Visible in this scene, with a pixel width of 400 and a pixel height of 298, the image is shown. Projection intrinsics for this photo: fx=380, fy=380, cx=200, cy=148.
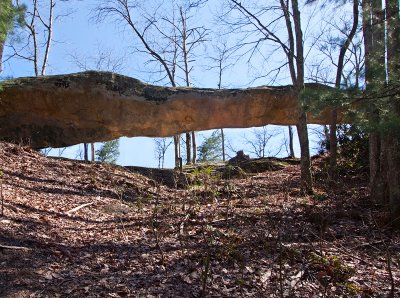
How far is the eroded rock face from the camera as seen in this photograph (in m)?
10.9

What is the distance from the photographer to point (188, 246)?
4781mm

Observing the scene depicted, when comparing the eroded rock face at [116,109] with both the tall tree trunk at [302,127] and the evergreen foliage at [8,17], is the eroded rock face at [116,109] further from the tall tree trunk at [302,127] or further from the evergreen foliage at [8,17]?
the evergreen foliage at [8,17]

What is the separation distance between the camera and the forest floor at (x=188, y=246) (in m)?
3.61

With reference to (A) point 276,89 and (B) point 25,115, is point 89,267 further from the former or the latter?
(A) point 276,89

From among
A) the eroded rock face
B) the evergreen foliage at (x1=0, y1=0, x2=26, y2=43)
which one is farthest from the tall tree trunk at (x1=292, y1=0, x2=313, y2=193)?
the evergreen foliage at (x1=0, y1=0, x2=26, y2=43)

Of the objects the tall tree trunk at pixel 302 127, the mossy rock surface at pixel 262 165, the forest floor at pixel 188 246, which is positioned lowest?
the forest floor at pixel 188 246

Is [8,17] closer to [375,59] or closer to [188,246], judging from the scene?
[188,246]

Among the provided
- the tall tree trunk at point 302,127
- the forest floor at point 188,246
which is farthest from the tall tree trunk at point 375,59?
the tall tree trunk at point 302,127

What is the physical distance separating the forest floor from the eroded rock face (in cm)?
292

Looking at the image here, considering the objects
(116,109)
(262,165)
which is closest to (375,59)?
(116,109)

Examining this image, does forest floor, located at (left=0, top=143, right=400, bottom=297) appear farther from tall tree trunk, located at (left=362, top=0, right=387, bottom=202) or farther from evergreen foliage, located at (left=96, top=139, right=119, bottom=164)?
evergreen foliage, located at (left=96, top=139, right=119, bottom=164)

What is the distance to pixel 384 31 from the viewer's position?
15.6 ft

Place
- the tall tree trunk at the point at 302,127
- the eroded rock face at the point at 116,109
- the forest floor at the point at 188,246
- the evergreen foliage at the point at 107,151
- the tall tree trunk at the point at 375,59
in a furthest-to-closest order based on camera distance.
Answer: the evergreen foliage at the point at 107,151 < the eroded rock face at the point at 116,109 < the tall tree trunk at the point at 302,127 < the tall tree trunk at the point at 375,59 < the forest floor at the point at 188,246

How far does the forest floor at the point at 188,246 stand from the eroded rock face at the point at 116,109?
2920 millimetres
